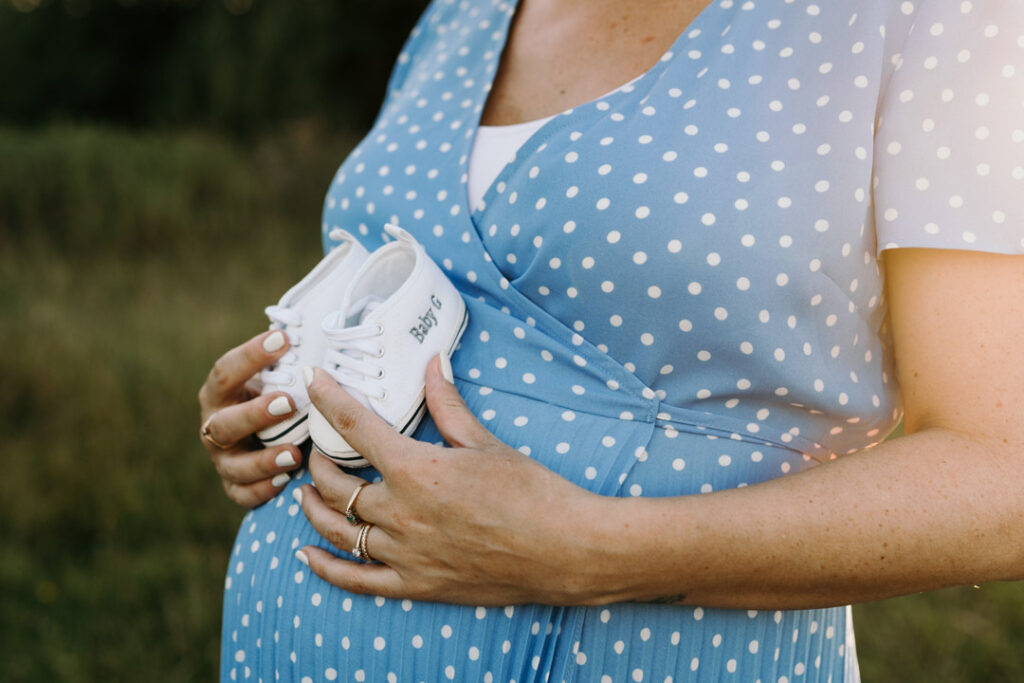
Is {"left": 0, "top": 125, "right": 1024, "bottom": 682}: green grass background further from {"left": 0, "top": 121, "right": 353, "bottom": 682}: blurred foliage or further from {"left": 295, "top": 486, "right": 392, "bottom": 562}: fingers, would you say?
{"left": 295, "top": 486, "right": 392, "bottom": 562}: fingers

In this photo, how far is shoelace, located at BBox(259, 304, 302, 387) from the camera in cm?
128

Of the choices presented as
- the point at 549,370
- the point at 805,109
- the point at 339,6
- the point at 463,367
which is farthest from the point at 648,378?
the point at 339,6

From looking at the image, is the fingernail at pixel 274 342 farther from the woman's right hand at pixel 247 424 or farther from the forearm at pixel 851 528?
the forearm at pixel 851 528

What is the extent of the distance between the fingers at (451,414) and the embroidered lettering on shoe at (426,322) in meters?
0.04

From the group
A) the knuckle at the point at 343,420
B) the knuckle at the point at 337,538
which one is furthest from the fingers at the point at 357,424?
the knuckle at the point at 337,538

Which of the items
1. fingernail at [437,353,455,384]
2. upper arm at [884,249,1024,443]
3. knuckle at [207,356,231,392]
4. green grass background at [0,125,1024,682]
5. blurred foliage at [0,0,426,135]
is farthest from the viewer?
blurred foliage at [0,0,426,135]

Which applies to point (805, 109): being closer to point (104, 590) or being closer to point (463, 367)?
point (463, 367)

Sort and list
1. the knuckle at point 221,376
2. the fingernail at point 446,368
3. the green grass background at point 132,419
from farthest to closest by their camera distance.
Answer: the green grass background at point 132,419 → the knuckle at point 221,376 → the fingernail at point 446,368

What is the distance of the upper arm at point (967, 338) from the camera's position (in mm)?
907

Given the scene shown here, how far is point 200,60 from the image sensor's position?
9039 millimetres

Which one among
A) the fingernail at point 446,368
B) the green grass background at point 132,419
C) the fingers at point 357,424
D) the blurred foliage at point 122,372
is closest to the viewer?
the fingers at point 357,424

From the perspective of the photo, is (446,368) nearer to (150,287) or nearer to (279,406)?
(279,406)

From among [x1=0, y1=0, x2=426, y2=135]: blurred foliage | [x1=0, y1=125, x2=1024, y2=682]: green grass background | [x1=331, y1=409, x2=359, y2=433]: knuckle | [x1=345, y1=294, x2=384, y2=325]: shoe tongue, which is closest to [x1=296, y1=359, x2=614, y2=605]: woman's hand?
[x1=331, y1=409, x2=359, y2=433]: knuckle

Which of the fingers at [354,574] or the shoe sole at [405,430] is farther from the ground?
the shoe sole at [405,430]
